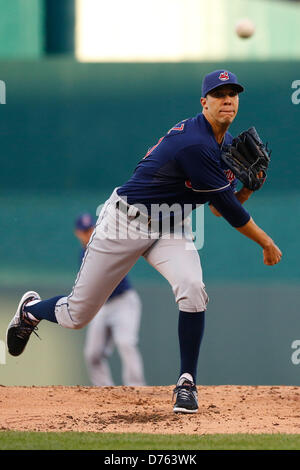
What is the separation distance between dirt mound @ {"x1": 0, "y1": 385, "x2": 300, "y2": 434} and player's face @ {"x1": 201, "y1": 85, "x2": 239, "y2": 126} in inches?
56.8

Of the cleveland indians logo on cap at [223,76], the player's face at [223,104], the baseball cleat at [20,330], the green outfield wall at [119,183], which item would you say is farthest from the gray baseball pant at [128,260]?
the green outfield wall at [119,183]

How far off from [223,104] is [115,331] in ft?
10.4

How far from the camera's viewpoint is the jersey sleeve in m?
3.99

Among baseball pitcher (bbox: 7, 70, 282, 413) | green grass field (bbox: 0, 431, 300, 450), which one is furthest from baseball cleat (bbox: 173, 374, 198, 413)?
green grass field (bbox: 0, 431, 300, 450)

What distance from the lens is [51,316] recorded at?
4.64 meters

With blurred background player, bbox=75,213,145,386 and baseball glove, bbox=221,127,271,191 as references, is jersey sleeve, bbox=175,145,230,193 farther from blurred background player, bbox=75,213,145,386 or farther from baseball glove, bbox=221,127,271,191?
blurred background player, bbox=75,213,145,386

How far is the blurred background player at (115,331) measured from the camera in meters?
6.82

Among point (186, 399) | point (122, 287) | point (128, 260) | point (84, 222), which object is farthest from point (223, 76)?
point (122, 287)

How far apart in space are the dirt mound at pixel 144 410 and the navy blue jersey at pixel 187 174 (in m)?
0.97

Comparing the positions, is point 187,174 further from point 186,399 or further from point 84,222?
point 84,222

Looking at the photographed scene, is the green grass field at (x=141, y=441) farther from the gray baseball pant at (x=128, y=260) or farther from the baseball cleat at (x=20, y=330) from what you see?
the baseball cleat at (x=20, y=330)

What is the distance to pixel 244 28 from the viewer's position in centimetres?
877

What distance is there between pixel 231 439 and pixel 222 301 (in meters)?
3.71
